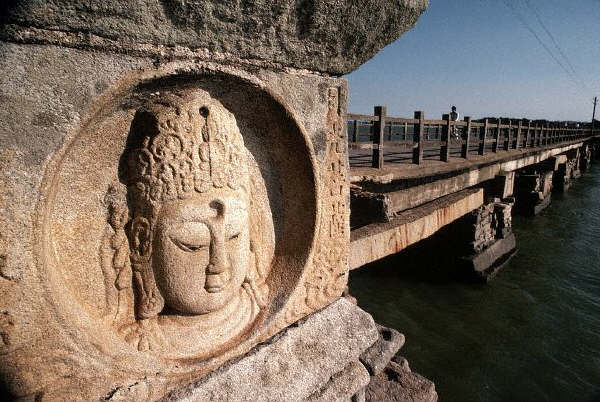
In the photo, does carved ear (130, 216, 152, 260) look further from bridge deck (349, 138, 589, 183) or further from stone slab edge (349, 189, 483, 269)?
bridge deck (349, 138, 589, 183)

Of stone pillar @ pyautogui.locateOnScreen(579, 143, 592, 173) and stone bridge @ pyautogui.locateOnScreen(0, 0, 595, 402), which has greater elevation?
stone bridge @ pyautogui.locateOnScreen(0, 0, 595, 402)

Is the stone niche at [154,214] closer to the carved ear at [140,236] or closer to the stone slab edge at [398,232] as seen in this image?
the carved ear at [140,236]

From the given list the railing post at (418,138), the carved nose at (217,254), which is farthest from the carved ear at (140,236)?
the railing post at (418,138)

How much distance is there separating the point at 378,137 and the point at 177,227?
4.53 meters

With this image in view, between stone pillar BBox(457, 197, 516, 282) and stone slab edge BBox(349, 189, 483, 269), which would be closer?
stone slab edge BBox(349, 189, 483, 269)

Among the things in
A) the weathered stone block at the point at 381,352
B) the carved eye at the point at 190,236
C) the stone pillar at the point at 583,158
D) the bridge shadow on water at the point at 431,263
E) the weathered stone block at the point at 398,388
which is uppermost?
the carved eye at the point at 190,236

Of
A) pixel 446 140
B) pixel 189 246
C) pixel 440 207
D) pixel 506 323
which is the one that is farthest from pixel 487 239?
pixel 189 246

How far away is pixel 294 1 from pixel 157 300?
1320 millimetres

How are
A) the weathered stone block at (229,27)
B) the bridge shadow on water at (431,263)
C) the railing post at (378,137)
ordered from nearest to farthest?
1. the weathered stone block at (229,27)
2. the railing post at (378,137)
3. the bridge shadow on water at (431,263)

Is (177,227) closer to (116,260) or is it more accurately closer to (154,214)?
(154,214)

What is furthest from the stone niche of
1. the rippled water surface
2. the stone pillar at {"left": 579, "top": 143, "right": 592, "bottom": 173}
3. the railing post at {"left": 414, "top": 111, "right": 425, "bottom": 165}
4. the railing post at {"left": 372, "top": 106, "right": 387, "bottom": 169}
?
the stone pillar at {"left": 579, "top": 143, "right": 592, "bottom": 173}

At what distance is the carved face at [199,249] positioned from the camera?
1481 millimetres

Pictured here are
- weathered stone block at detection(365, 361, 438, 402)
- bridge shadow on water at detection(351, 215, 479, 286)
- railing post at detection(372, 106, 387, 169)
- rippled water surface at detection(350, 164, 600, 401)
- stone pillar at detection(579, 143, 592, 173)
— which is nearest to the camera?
weathered stone block at detection(365, 361, 438, 402)

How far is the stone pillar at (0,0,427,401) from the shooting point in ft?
3.64
